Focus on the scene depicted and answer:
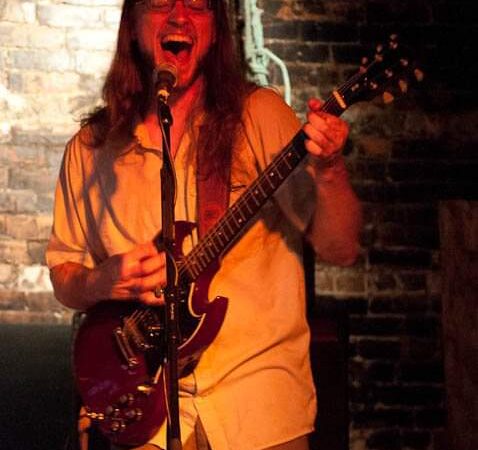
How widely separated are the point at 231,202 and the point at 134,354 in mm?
438

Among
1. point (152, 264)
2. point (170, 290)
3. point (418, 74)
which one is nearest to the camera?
point (170, 290)

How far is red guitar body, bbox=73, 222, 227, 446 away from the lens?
6.35 ft

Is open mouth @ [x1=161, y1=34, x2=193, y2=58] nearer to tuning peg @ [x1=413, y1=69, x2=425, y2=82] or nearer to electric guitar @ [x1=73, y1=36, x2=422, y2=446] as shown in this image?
electric guitar @ [x1=73, y1=36, x2=422, y2=446]

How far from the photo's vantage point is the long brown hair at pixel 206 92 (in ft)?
6.81

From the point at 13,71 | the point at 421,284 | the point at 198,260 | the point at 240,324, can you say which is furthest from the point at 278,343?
the point at 13,71

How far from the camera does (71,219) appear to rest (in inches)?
88.7

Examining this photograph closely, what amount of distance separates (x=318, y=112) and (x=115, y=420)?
88 centimetres

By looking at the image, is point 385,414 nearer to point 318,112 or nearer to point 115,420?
point 115,420

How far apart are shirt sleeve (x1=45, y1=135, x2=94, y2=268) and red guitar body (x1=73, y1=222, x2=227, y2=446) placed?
0.22 m

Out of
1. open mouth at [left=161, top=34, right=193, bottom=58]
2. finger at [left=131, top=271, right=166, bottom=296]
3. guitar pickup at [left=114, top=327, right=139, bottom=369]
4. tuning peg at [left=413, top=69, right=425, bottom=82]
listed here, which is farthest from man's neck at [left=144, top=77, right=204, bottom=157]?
tuning peg at [left=413, top=69, right=425, bottom=82]

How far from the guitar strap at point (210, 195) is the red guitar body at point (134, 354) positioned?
0.04m

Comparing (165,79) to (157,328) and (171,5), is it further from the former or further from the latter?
(157,328)

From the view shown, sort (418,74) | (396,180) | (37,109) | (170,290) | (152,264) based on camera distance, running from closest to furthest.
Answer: (170,290)
(418,74)
(152,264)
(396,180)
(37,109)

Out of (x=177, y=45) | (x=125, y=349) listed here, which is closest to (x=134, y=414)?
(x=125, y=349)
